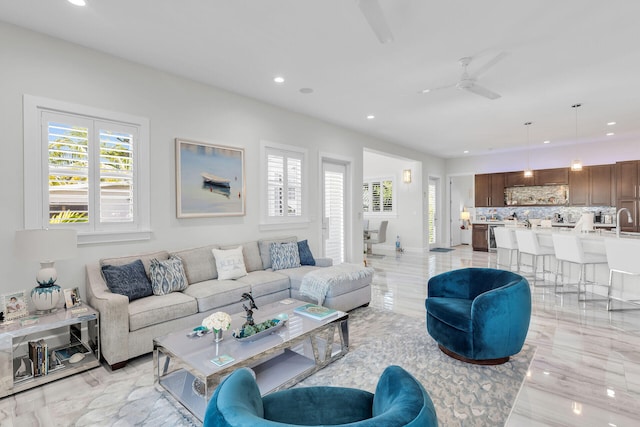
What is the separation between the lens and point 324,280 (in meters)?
3.82

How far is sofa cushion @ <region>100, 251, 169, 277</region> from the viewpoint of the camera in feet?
10.8

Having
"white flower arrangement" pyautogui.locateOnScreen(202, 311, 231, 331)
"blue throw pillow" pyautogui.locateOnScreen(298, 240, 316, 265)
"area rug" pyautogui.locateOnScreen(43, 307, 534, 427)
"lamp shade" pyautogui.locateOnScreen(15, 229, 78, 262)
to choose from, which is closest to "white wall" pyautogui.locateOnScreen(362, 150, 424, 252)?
"blue throw pillow" pyautogui.locateOnScreen(298, 240, 316, 265)

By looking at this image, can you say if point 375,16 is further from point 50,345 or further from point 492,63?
point 50,345

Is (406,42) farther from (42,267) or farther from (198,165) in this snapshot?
(42,267)

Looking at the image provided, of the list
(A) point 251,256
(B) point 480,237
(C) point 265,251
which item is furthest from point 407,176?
(A) point 251,256

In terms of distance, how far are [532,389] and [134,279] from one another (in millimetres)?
3583

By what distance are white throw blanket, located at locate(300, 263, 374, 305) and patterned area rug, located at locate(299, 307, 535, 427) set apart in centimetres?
54

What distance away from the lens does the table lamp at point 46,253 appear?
2.63 m

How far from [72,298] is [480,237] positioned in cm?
974

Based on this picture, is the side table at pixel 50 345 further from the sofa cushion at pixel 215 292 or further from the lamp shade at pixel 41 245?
the sofa cushion at pixel 215 292

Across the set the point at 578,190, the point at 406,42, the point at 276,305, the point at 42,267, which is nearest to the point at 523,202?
the point at 578,190

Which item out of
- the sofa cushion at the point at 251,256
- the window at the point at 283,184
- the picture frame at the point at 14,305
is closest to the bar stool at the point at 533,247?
the window at the point at 283,184

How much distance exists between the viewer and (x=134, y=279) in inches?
126

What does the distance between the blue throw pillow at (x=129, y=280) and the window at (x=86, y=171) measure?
41 cm
